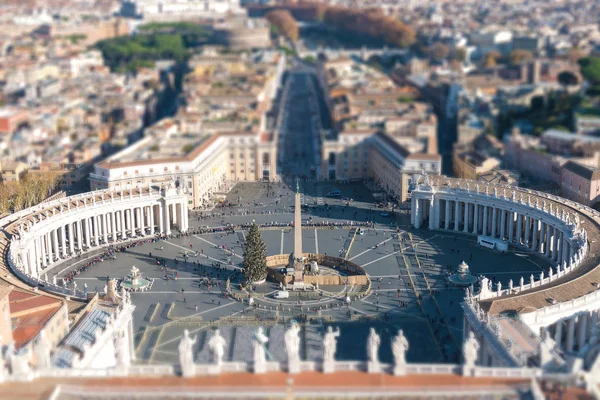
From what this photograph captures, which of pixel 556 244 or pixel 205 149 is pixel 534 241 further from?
pixel 205 149

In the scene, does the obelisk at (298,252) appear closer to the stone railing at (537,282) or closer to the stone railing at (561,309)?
the stone railing at (537,282)

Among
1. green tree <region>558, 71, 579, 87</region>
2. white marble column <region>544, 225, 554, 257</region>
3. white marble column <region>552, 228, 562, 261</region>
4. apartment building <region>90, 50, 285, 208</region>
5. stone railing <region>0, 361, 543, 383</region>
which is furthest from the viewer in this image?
green tree <region>558, 71, 579, 87</region>

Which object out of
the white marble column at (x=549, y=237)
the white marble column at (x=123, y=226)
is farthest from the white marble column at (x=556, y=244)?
the white marble column at (x=123, y=226)

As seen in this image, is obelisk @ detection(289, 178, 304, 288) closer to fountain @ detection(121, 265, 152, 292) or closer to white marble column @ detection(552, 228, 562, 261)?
fountain @ detection(121, 265, 152, 292)

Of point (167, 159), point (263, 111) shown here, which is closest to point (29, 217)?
point (167, 159)

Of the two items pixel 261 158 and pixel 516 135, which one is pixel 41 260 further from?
pixel 516 135

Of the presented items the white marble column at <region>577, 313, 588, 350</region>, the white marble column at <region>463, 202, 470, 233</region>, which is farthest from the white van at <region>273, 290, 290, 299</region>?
the white marble column at <region>463, 202, 470, 233</region>
